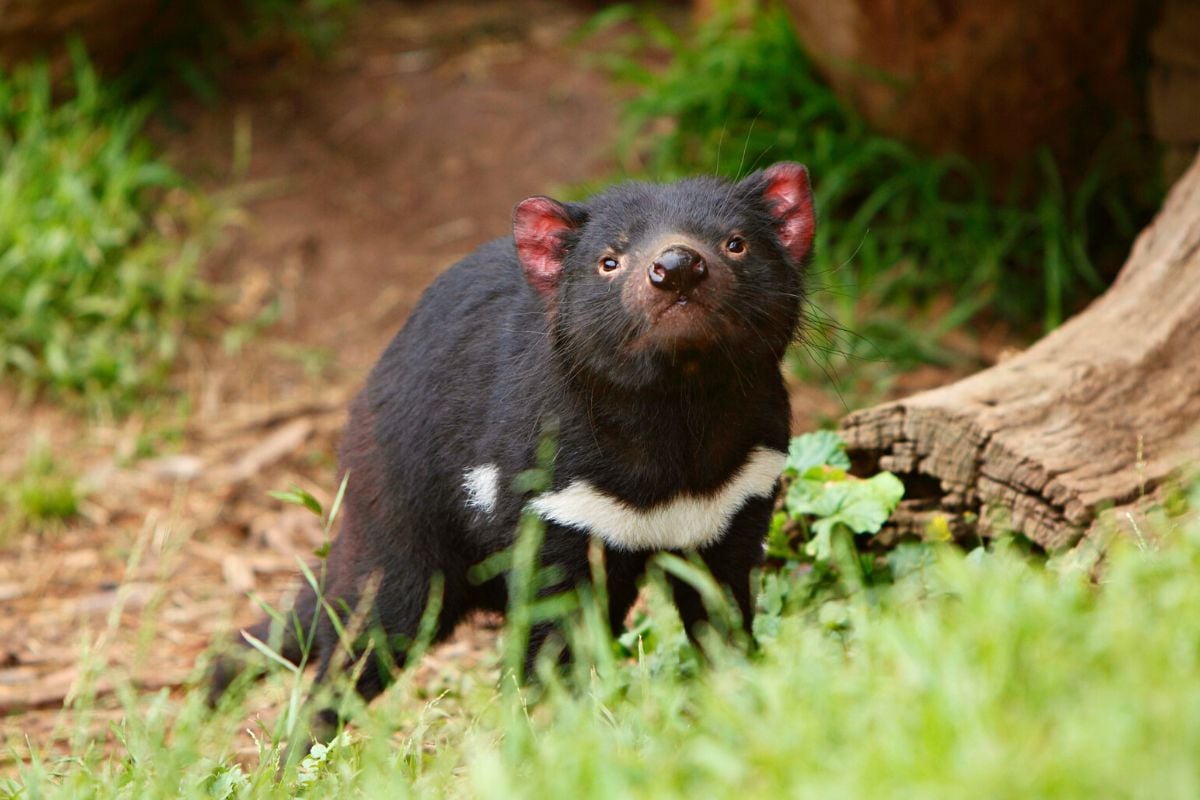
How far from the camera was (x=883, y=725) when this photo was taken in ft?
5.82

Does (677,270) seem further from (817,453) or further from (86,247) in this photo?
(86,247)

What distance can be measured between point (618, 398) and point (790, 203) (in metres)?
0.58

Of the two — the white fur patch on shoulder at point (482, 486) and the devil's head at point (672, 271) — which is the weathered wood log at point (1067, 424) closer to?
the devil's head at point (672, 271)

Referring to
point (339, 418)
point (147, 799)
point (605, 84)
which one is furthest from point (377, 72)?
point (147, 799)

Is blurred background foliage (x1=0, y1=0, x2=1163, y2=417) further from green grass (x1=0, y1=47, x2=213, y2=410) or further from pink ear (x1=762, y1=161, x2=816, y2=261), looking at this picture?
pink ear (x1=762, y1=161, x2=816, y2=261)

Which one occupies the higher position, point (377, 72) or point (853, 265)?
point (377, 72)

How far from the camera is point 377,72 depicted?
23.2 feet

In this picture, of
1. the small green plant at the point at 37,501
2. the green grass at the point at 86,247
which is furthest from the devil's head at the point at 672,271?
the green grass at the point at 86,247

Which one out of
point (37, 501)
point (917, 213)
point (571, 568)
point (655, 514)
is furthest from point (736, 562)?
point (917, 213)

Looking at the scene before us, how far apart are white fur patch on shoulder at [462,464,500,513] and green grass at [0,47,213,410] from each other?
288 cm

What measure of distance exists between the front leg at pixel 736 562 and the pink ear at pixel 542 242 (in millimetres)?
634

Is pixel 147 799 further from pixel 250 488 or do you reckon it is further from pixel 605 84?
pixel 605 84

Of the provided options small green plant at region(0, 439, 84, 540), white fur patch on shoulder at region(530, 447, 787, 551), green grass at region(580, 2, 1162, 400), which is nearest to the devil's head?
white fur patch on shoulder at region(530, 447, 787, 551)

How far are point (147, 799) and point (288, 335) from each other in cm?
387
